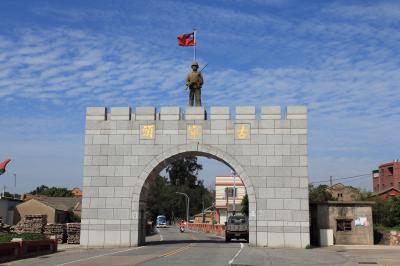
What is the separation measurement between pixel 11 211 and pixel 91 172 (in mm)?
28620

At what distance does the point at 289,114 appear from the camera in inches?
1017

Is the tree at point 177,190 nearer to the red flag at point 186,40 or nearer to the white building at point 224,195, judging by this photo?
the white building at point 224,195

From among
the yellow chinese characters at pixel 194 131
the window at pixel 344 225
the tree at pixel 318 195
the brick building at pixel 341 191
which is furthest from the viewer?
the brick building at pixel 341 191

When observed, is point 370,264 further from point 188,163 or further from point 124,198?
point 188,163

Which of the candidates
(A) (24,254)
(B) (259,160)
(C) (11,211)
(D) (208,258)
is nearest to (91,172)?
(A) (24,254)

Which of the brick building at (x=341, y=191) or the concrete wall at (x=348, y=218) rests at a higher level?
the brick building at (x=341, y=191)

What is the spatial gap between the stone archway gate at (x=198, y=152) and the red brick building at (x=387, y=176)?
5934cm

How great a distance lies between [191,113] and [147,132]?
2488mm

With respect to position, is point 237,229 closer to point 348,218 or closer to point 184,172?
point 348,218

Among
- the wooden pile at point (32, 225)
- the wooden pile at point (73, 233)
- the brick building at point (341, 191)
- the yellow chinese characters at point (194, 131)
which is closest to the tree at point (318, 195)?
the brick building at point (341, 191)

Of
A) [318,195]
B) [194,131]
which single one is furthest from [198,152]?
[318,195]

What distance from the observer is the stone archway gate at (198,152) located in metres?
25.0

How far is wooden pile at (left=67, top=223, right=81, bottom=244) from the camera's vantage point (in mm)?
27984

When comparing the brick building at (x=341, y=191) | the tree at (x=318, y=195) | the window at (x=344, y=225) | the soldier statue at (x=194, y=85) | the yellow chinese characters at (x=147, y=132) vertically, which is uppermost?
the soldier statue at (x=194, y=85)
